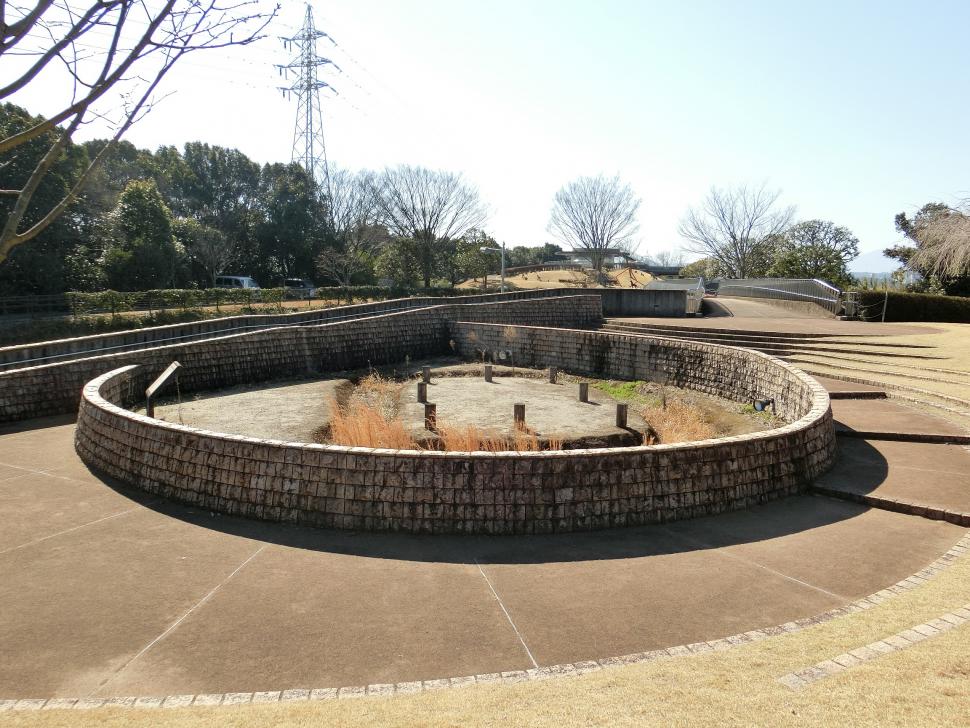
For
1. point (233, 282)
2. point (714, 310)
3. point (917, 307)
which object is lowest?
point (714, 310)

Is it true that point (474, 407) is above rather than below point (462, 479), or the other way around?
below

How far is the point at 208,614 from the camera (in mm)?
5672

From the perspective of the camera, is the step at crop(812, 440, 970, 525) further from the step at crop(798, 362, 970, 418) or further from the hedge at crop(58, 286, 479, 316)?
the hedge at crop(58, 286, 479, 316)

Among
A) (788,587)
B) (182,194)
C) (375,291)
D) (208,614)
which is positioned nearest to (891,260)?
(375,291)

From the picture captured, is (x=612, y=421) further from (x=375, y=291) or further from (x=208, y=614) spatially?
(x=375, y=291)

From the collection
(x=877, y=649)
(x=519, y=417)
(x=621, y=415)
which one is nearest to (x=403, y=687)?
(x=877, y=649)

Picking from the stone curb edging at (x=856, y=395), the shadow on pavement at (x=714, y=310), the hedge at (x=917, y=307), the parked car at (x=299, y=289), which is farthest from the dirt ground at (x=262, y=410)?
the hedge at (x=917, y=307)

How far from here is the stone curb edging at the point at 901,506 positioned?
25.1 ft

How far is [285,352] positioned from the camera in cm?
2094

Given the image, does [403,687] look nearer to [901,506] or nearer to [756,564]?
[756,564]

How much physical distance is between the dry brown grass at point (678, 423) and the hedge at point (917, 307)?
1556cm

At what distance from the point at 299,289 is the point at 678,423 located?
33864 mm

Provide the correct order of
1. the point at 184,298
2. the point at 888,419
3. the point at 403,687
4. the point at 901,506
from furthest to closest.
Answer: the point at 184,298, the point at 888,419, the point at 901,506, the point at 403,687

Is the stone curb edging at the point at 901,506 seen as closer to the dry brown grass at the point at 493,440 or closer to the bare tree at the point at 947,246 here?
the dry brown grass at the point at 493,440
